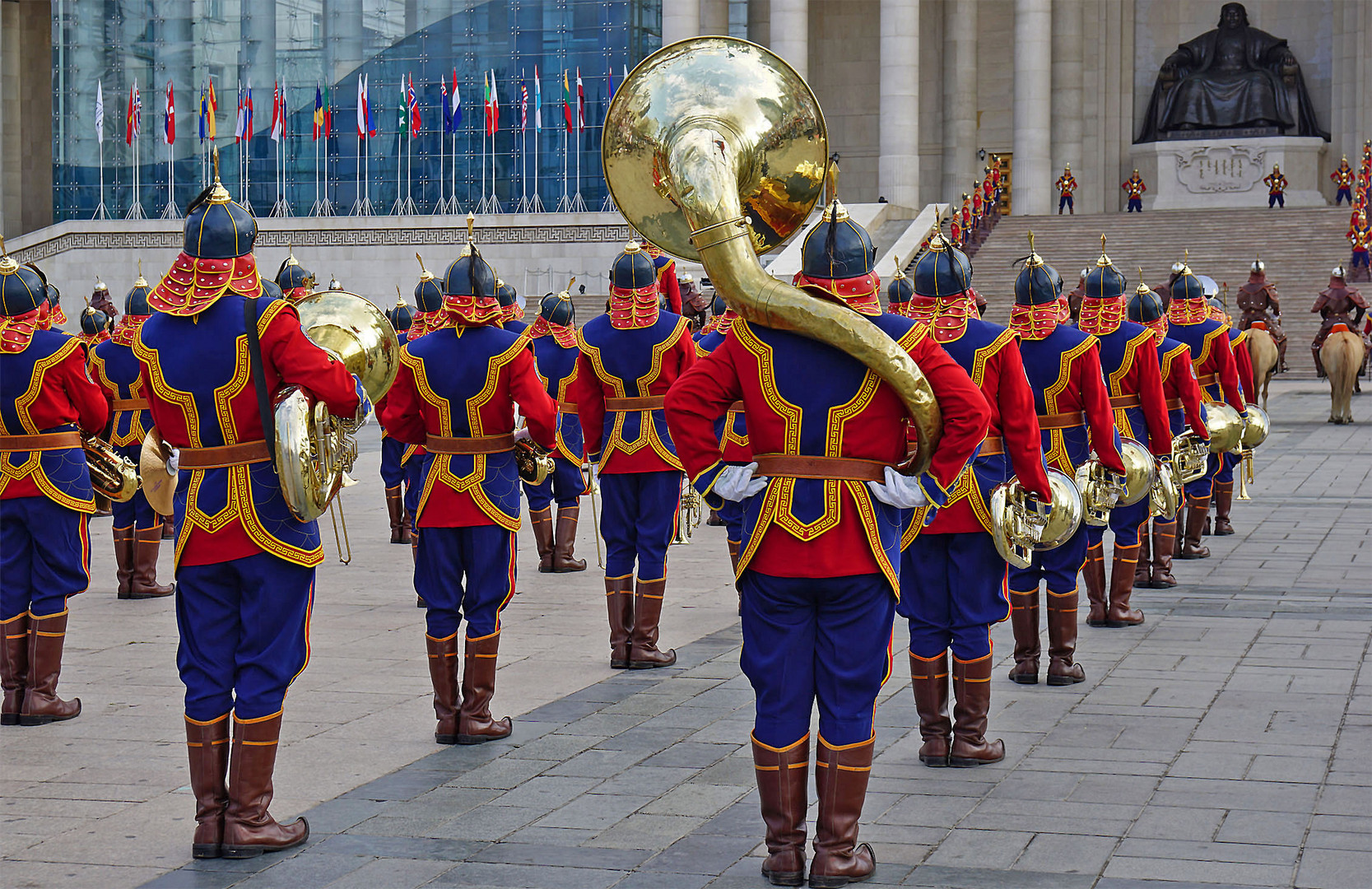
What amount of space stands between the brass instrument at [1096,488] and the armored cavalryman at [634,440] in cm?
201

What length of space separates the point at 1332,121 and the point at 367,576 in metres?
36.7

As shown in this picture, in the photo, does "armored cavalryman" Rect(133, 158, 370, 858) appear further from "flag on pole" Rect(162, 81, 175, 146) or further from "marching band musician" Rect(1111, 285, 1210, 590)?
"flag on pole" Rect(162, 81, 175, 146)

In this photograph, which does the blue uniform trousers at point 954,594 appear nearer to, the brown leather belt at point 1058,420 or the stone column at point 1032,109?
the brown leather belt at point 1058,420

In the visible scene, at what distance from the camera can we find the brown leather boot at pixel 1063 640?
7.90 m

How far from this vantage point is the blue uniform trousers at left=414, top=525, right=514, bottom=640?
22.8 ft

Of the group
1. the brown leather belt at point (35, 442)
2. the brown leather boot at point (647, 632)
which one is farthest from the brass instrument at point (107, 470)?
the brown leather boot at point (647, 632)

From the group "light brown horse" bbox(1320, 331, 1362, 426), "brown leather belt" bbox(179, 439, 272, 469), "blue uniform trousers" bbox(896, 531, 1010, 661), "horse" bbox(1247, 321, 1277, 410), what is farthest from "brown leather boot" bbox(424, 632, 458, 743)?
"light brown horse" bbox(1320, 331, 1362, 426)

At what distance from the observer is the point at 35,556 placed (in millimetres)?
7441

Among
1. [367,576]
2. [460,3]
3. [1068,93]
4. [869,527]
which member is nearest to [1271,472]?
[367,576]

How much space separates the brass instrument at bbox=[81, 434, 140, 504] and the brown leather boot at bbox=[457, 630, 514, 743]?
1963 millimetres

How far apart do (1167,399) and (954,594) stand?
4.97 metres

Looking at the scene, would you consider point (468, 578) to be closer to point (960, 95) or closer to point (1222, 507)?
point (1222, 507)

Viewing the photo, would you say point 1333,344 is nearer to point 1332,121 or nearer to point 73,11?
point 1332,121

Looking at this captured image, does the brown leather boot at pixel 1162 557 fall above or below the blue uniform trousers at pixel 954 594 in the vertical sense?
below
